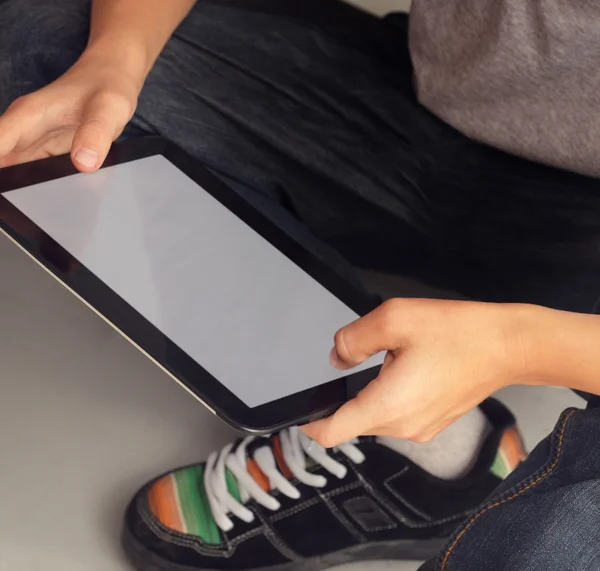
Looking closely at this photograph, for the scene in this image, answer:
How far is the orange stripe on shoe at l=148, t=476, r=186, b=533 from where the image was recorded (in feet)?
2.39

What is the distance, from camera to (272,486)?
2.48 feet

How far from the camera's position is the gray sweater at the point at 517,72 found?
0.72 metres

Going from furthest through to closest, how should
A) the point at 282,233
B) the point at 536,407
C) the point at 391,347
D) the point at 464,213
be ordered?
the point at 536,407, the point at 464,213, the point at 282,233, the point at 391,347

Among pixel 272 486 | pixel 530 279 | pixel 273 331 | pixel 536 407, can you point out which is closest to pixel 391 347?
pixel 273 331

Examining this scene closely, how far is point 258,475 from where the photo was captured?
2.50 ft

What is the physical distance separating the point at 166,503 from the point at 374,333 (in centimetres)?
33

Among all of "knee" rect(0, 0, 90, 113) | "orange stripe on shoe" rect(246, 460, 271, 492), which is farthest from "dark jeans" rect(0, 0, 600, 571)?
"orange stripe on shoe" rect(246, 460, 271, 492)

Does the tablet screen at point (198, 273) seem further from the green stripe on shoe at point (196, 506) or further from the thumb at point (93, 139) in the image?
the green stripe on shoe at point (196, 506)

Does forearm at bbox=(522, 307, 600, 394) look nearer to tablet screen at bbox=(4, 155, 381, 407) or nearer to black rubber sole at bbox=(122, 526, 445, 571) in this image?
tablet screen at bbox=(4, 155, 381, 407)

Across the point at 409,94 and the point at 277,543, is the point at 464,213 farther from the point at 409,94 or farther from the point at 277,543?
the point at 277,543

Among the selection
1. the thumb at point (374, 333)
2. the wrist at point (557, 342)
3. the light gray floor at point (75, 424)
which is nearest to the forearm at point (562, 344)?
the wrist at point (557, 342)

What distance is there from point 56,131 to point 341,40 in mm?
354

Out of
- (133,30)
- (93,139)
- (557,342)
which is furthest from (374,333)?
(133,30)

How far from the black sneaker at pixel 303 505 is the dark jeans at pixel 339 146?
0.18m
